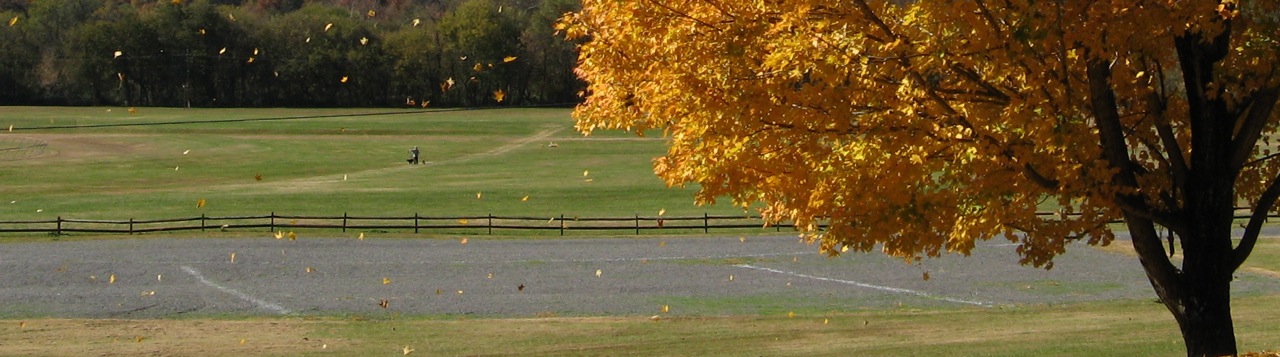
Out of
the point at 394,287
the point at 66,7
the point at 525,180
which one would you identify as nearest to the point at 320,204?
the point at 525,180

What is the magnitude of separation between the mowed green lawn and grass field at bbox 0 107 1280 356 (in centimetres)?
17

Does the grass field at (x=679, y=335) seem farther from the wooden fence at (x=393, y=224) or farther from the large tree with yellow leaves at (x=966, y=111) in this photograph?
the wooden fence at (x=393, y=224)

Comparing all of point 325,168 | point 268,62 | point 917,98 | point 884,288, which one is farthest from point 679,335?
point 268,62

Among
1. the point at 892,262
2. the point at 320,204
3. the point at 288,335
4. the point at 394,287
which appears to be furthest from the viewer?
the point at 320,204

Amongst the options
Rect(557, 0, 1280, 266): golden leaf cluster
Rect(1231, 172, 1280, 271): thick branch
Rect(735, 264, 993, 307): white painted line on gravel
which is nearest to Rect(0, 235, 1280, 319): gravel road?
Rect(735, 264, 993, 307): white painted line on gravel

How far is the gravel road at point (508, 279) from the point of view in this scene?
88.8 ft

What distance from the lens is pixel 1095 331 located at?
70.6 ft

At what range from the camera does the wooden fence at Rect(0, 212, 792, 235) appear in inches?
1682

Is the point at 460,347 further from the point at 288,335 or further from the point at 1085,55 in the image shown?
the point at 1085,55

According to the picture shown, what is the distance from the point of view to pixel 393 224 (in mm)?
45781

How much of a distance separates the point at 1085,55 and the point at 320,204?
149ft

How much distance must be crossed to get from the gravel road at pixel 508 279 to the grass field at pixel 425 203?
1.85m

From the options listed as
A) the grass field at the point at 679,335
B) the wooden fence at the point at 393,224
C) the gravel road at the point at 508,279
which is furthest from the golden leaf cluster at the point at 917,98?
the wooden fence at the point at 393,224

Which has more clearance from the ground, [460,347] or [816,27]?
[816,27]
